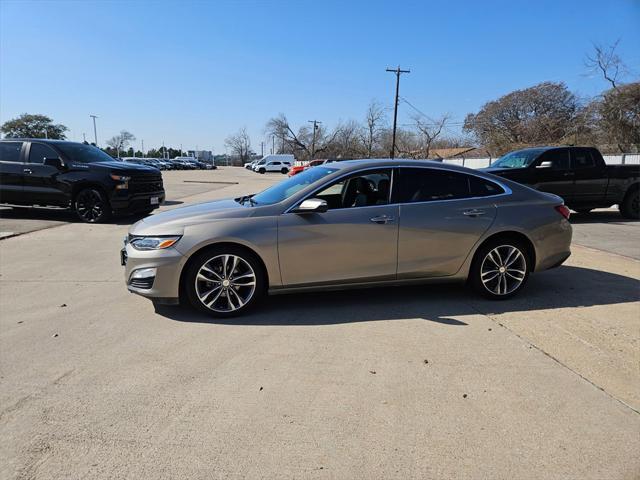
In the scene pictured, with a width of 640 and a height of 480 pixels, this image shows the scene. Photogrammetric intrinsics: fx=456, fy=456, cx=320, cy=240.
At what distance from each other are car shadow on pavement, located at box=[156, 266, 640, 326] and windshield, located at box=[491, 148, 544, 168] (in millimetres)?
6162

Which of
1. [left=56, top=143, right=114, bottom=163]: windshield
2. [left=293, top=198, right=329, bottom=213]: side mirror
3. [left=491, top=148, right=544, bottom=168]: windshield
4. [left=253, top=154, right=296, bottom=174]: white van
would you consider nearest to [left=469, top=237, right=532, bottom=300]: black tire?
[left=293, top=198, right=329, bottom=213]: side mirror

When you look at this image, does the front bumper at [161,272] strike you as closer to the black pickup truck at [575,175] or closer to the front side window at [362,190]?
the front side window at [362,190]

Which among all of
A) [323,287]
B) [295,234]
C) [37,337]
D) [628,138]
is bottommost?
[37,337]

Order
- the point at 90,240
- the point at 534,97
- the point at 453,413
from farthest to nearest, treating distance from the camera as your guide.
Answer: the point at 534,97 → the point at 90,240 → the point at 453,413

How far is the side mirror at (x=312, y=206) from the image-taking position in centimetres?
430

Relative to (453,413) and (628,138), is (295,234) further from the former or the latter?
(628,138)

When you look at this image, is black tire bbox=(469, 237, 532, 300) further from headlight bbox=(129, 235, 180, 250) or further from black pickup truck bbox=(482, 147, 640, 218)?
black pickup truck bbox=(482, 147, 640, 218)

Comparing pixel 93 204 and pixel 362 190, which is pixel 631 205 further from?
pixel 93 204

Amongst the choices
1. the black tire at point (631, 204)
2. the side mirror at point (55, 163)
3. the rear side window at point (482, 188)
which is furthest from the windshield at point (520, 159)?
the side mirror at point (55, 163)

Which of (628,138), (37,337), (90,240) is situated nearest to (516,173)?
(90,240)

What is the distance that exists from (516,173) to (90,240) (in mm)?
9561

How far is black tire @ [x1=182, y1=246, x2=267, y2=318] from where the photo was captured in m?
4.30

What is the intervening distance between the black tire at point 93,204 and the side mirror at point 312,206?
7585 mm

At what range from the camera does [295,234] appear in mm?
4371
